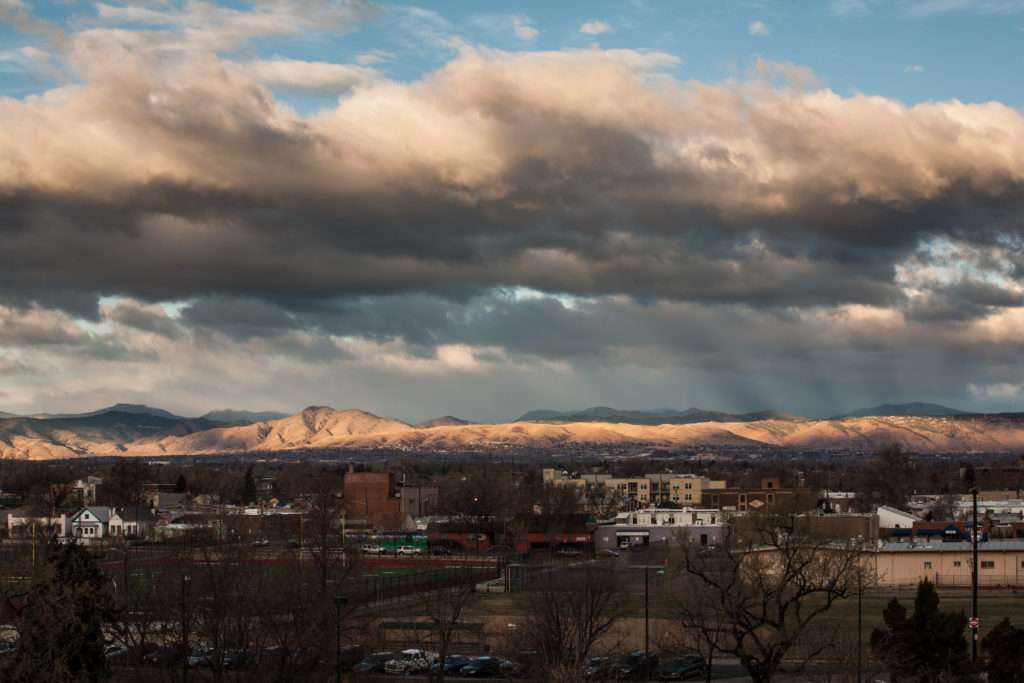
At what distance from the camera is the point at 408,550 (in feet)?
396

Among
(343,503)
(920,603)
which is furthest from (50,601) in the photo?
(343,503)

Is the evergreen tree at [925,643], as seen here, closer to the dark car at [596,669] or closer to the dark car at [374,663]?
the dark car at [596,669]

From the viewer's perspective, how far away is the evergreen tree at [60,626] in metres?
37.1

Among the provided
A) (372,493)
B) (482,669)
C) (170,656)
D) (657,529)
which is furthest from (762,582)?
(372,493)

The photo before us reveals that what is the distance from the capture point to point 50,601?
37.6 m

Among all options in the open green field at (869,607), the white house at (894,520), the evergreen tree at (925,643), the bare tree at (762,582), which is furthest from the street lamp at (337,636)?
the white house at (894,520)

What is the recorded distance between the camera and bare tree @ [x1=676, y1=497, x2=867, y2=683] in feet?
143

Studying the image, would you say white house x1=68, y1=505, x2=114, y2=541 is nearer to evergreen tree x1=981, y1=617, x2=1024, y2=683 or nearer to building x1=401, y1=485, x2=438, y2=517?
building x1=401, y1=485, x2=438, y2=517

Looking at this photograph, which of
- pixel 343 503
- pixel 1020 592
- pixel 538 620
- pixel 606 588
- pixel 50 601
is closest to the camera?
pixel 50 601

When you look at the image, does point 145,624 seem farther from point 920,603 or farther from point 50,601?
point 920,603

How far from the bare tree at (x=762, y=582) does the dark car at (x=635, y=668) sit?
364 centimetres

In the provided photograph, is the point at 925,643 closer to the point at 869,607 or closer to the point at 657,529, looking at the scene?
the point at 869,607

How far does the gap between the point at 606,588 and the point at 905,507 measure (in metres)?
99.4

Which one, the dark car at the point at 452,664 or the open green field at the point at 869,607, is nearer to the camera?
the dark car at the point at 452,664
